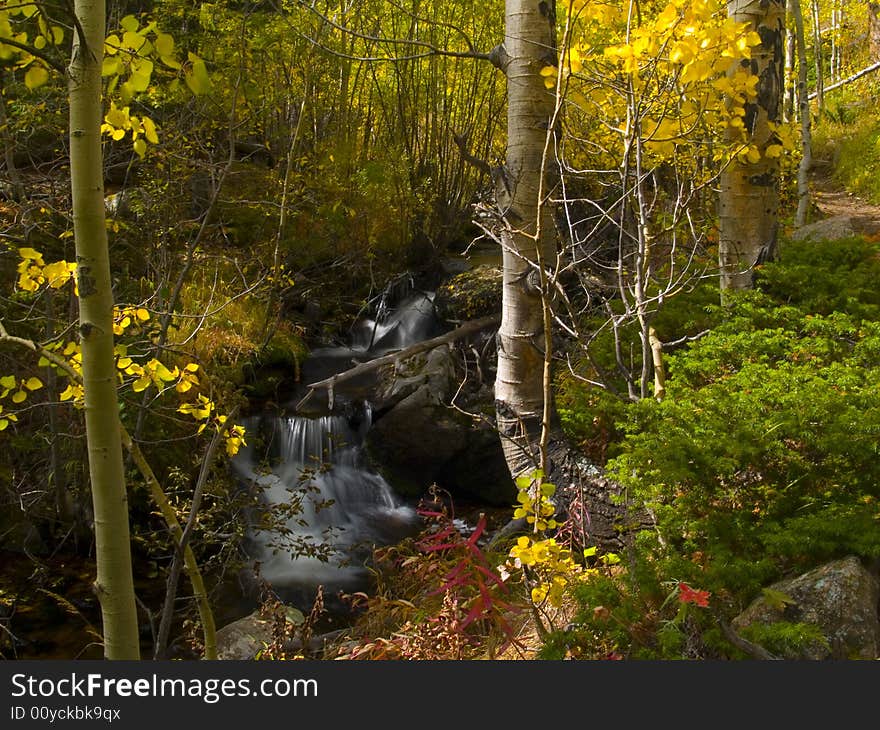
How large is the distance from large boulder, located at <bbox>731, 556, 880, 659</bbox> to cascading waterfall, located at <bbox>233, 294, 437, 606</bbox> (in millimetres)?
3299

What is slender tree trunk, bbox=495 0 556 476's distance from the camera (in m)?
3.96

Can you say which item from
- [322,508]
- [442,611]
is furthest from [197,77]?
[322,508]

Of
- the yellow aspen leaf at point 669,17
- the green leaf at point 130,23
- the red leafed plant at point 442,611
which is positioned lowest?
the red leafed plant at point 442,611

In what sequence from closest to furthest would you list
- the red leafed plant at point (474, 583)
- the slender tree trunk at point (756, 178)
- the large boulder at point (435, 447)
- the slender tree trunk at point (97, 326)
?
the slender tree trunk at point (97, 326), the red leafed plant at point (474, 583), the slender tree trunk at point (756, 178), the large boulder at point (435, 447)

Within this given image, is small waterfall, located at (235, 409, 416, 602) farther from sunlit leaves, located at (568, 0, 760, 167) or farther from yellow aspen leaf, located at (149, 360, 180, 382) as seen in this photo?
yellow aspen leaf, located at (149, 360, 180, 382)

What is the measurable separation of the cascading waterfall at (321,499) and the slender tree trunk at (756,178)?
2.90 m

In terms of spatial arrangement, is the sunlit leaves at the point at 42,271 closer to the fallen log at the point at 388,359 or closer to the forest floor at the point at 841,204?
the fallen log at the point at 388,359

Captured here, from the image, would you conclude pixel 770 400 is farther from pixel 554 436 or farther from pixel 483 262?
pixel 483 262

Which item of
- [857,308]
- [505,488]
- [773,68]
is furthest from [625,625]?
[505,488]

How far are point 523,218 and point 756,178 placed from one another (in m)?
1.53

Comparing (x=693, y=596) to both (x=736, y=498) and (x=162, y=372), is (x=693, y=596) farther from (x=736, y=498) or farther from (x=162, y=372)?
(x=162, y=372)

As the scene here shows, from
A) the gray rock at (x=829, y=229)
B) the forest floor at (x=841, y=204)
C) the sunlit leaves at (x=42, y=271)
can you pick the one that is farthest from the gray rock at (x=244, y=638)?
the forest floor at (x=841, y=204)

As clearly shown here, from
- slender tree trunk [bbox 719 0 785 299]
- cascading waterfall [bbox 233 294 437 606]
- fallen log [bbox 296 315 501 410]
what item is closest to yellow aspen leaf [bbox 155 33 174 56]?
fallen log [bbox 296 315 501 410]

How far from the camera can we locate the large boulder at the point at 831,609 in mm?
2459
